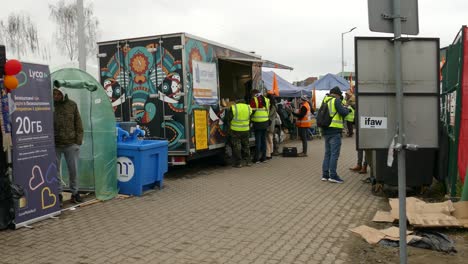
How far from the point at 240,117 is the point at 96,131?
4325 mm

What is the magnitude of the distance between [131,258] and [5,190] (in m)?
2.09

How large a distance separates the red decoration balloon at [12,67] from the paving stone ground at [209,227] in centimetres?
195

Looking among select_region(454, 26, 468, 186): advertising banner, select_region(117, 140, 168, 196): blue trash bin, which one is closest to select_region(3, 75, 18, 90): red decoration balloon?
select_region(117, 140, 168, 196): blue trash bin

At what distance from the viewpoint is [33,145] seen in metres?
6.08

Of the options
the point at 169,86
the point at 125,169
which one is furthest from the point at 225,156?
the point at 125,169

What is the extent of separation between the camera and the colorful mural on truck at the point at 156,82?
31.8ft

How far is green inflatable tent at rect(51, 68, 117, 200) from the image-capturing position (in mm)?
7430

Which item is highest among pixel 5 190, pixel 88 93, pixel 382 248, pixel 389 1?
pixel 389 1

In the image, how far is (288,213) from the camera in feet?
22.4

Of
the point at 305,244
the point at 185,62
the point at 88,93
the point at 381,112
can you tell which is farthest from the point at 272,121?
the point at 381,112

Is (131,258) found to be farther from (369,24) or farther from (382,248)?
(369,24)

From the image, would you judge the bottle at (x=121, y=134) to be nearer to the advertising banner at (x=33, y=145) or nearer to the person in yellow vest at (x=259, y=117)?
the advertising banner at (x=33, y=145)

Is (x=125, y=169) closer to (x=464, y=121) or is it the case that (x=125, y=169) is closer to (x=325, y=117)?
(x=325, y=117)

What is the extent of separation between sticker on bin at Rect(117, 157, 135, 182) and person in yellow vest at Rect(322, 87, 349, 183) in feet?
12.4
